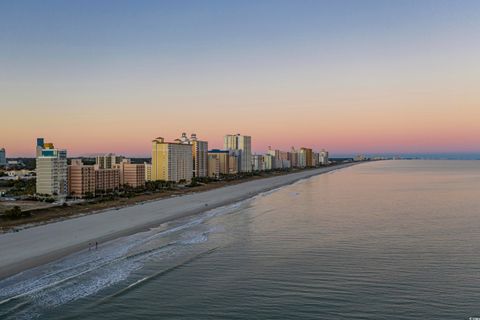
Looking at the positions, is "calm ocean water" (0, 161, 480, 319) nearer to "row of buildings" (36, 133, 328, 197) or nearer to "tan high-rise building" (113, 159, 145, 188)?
"row of buildings" (36, 133, 328, 197)

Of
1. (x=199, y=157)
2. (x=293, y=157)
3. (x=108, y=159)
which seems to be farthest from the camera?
(x=293, y=157)

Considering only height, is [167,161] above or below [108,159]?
below

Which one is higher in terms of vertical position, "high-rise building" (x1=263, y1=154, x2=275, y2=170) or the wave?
"high-rise building" (x1=263, y1=154, x2=275, y2=170)

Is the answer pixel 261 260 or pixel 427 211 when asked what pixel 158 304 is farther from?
pixel 427 211

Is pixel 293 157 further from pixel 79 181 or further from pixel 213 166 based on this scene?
pixel 79 181

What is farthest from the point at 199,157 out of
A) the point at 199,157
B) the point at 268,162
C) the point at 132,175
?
the point at 268,162

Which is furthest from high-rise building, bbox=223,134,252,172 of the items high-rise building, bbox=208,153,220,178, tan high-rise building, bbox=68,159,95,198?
tan high-rise building, bbox=68,159,95,198

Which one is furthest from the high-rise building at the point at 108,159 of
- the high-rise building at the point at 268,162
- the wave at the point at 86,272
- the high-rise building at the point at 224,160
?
the high-rise building at the point at 268,162

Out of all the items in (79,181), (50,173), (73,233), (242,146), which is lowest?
(73,233)
